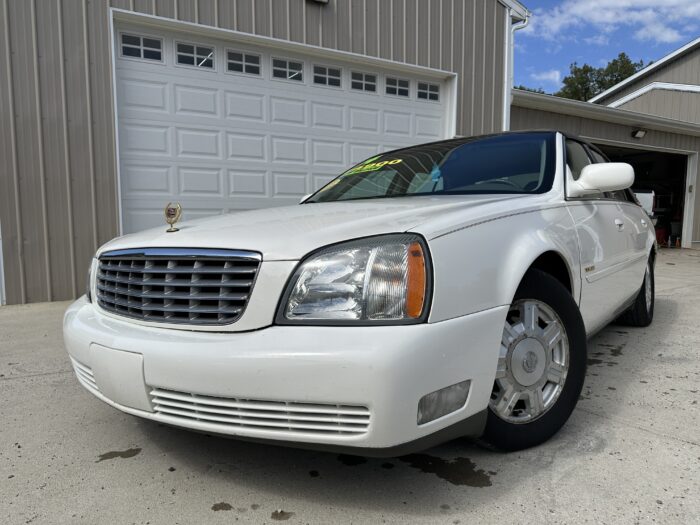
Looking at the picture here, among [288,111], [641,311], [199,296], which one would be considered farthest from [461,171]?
[288,111]

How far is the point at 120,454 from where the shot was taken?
214 centimetres

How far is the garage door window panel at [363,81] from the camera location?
7233 mm

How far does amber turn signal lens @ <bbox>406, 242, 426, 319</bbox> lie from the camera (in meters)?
1.57

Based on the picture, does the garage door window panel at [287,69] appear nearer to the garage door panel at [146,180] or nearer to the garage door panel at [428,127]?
the garage door panel at [146,180]

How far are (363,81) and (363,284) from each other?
6.28m

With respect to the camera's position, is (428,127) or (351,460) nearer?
(351,460)

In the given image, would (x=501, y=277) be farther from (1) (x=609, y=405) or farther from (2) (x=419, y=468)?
(1) (x=609, y=405)

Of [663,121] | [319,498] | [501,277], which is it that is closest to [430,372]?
[501,277]

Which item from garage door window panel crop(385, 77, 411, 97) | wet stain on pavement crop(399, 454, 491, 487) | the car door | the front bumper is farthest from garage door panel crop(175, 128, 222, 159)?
wet stain on pavement crop(399, 454, 491, 487)

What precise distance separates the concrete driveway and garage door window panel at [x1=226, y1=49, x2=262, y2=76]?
475 cm

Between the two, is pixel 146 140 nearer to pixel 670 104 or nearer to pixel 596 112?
pixel 596 112

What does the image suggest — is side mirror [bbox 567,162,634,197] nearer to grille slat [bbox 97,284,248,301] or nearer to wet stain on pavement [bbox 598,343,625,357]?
wet stain on pavement [bbox 598,343,625,357]

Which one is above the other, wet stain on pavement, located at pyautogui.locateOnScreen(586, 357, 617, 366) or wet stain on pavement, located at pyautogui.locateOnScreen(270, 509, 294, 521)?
wet stain on pavement, located at pyautogui.locateOnScreen(270, 509, 294, 521)

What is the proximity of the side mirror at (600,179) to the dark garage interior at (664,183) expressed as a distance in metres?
Answer: 12.1
